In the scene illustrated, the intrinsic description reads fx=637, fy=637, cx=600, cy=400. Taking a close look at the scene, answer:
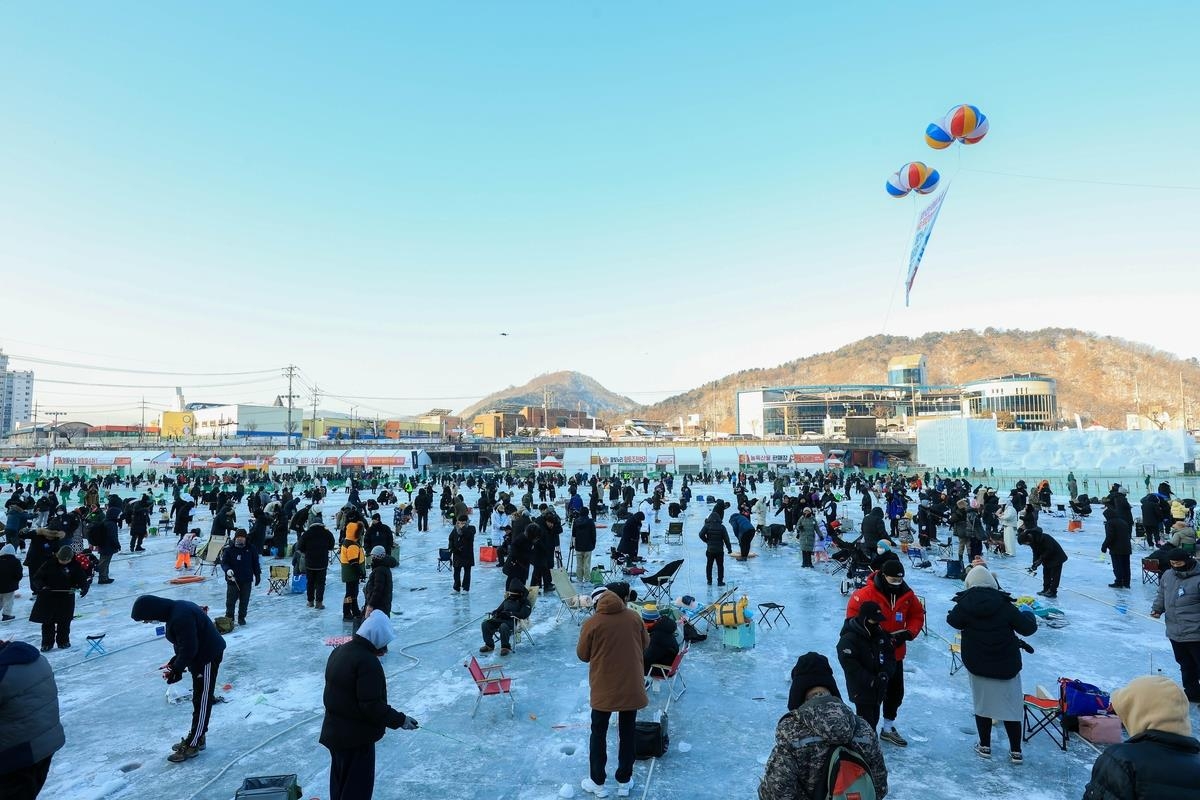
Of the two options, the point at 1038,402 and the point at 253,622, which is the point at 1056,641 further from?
the point at 1038,402

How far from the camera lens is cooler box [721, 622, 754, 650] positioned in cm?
800

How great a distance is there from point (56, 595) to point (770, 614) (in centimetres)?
968

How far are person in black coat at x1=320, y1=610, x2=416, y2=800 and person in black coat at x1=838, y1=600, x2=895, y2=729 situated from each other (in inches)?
126

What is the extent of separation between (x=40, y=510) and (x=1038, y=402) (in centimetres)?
11383

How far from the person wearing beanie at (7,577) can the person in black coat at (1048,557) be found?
613 inches

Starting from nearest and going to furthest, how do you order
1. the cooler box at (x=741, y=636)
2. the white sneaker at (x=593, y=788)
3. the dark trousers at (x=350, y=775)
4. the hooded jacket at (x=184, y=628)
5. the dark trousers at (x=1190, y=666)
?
the dark trousers at (x=350, y=775) < the white sneaker at (x=593, y=788) < the hooded jacket at (x=184, y=628) < the dark trousers at (x=1190, y=666) < the cooler box at (x=741, y=636)

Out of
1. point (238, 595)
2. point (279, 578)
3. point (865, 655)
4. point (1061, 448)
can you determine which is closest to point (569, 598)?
point (238, 595)

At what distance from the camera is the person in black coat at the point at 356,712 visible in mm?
3811

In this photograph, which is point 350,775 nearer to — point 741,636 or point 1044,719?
point 741,636

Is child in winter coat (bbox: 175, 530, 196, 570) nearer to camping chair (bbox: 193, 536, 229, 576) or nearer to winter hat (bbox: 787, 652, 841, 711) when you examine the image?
camping chair (bbox: 193, 536, 229, 576)

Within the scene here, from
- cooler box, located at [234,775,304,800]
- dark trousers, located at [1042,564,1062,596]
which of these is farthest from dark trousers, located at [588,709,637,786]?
dark trousers, located at [1042,564,1062,596]

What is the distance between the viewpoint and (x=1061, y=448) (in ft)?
151

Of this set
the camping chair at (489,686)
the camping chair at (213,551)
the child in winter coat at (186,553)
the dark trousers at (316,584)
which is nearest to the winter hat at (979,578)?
the camping chair at (489,686)

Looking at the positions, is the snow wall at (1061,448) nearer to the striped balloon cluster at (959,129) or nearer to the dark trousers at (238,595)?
the striped balloon cluster at (959,129)
